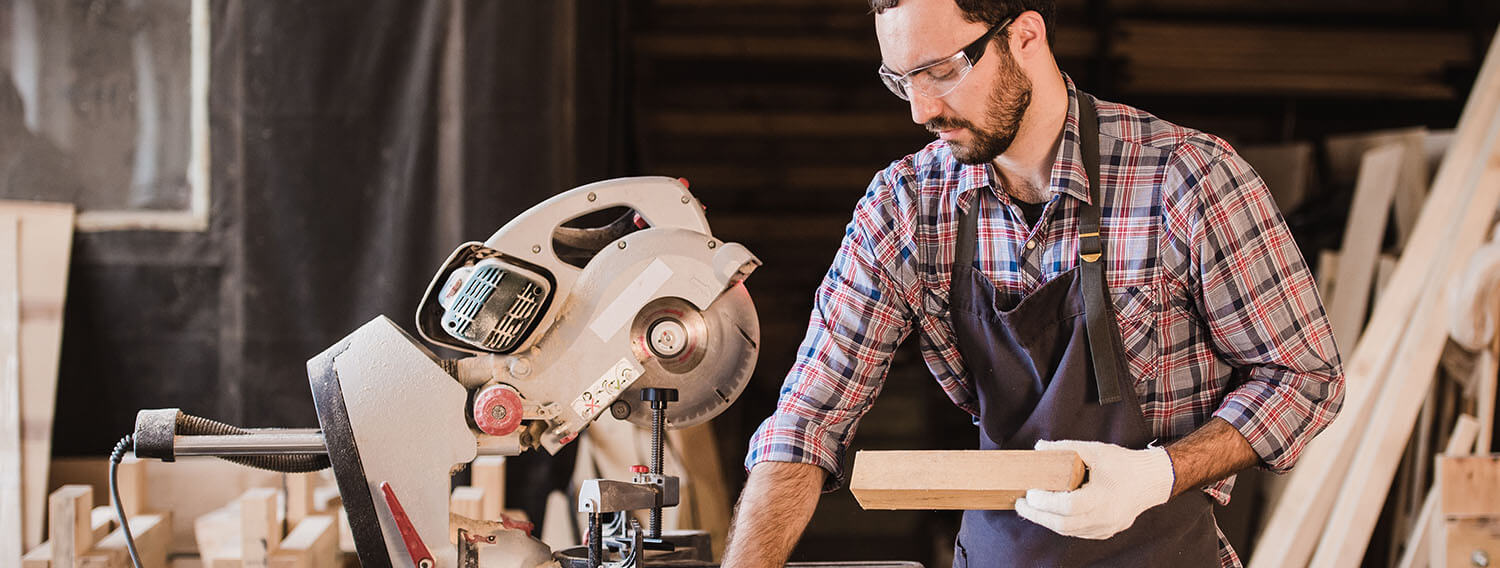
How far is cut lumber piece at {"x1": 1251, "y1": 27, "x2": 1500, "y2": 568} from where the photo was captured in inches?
119

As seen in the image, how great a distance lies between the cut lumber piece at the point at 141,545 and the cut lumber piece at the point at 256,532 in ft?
0.53

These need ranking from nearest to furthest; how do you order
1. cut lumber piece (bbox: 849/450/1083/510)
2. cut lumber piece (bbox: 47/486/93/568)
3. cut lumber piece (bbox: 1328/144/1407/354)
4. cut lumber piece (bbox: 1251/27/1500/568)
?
1. cut lumber piece (bbox: 849/450/1083/510)
2. cut lumber piece (bbox: 47/486/93/568)
3. cut lumber piece (bbox: 1251/27/1500/568)
4. cut lumber piece (bbox: 1328/144/1407/354)

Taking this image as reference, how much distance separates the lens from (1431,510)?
2.86m

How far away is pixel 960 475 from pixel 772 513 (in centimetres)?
32

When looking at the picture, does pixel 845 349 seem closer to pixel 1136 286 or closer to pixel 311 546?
pixel 1136 286

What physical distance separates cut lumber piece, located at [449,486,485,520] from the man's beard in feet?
4.09

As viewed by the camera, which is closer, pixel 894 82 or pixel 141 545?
pixel 894 82

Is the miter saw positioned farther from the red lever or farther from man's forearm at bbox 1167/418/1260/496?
man's forearm at bbox 1167/418/1260/496

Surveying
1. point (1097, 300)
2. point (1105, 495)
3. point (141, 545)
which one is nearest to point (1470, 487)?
point (1097, 300)

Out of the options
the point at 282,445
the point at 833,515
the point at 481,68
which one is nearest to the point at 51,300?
the point at 481,68

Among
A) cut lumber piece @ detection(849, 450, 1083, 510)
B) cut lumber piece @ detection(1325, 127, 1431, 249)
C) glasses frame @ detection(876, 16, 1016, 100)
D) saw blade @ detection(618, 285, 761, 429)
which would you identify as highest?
glasses frame @ detection(876, 16, 1016, 100)

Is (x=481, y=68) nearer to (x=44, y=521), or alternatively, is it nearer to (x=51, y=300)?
(x=51, y=300)

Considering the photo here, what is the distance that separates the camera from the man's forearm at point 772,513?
158 cm

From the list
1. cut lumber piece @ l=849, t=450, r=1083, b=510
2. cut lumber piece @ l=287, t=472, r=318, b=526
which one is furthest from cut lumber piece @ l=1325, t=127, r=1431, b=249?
cut lumber piece @ l=287, t=472, r=318, b=526
